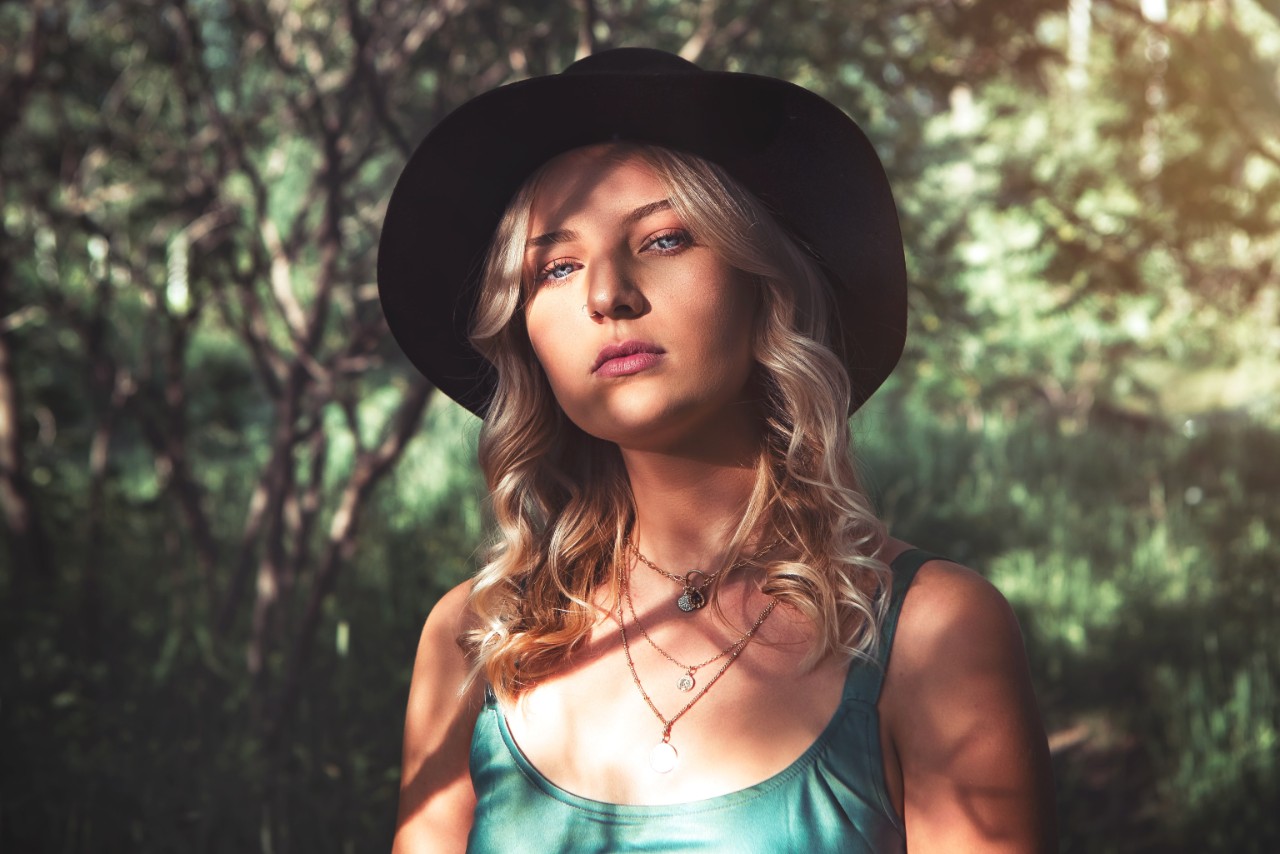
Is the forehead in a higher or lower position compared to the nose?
higher

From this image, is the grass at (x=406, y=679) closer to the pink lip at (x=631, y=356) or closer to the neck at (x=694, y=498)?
the neck at (x=694, y=498)

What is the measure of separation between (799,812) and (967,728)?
22cm

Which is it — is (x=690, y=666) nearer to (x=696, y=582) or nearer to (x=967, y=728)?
(x=696, y=582)

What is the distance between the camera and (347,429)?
5051 millimetres

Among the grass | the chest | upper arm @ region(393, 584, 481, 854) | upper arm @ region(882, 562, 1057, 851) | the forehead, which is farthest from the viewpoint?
the grass

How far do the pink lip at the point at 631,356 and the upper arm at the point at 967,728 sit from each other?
0.44 meters

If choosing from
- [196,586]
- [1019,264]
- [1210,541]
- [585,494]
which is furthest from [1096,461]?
[585,494]

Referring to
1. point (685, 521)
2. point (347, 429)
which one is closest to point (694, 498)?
point (685, 521)

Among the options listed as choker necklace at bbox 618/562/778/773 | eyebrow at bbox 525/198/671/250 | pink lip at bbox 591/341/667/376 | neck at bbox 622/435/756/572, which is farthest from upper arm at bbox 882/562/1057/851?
eyebrow at bbox 525/198/671/250

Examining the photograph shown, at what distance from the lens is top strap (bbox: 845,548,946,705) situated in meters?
1.52

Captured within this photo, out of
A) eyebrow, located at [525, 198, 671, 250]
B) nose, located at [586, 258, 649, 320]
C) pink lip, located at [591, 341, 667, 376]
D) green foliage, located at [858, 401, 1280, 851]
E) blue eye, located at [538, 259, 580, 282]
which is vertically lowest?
green foliage, located at [858, 401, 1280, 851]

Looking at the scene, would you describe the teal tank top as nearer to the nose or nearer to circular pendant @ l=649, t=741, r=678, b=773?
circular pendant @ l=649, t=741, r=678, b=773

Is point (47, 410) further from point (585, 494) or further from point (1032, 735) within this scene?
point (1032, 735)

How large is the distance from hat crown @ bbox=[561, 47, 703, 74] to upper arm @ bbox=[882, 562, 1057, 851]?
29.7 inches
